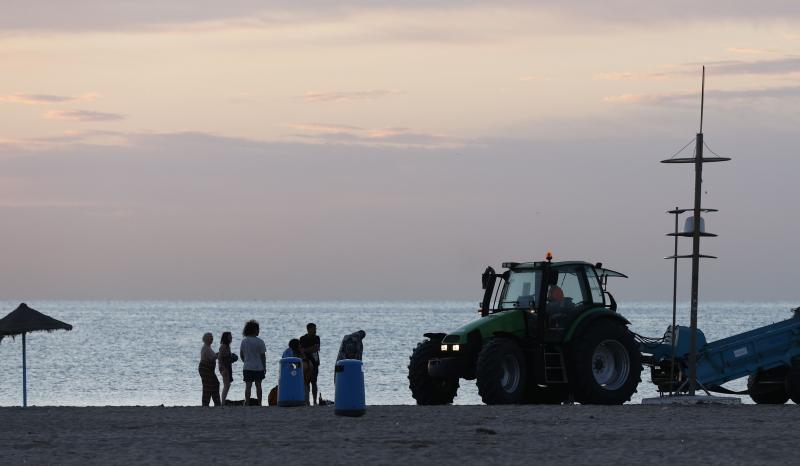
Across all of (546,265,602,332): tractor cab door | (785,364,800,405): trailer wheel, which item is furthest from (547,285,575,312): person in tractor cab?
(785,364,800,405): trailer wheel

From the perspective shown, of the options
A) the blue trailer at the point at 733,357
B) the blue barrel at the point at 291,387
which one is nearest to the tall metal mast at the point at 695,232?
the blue trailer at the point at 733,357

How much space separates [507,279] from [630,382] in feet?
8.55

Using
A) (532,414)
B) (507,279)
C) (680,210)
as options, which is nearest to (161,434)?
(532,414)

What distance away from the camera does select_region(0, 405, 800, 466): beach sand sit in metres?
16.5

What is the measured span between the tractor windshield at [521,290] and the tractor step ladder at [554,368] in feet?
2.89

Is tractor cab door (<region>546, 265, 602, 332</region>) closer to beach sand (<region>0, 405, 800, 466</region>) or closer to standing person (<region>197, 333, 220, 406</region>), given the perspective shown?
beach sand (<region>0, 405, 800, 466</region>)

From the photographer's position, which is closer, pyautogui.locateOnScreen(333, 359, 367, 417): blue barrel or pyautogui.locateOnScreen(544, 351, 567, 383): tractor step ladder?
pyautogui.locateOnScreen(333, 359, 367, 417): blue barrel

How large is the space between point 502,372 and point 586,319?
1.63 meters

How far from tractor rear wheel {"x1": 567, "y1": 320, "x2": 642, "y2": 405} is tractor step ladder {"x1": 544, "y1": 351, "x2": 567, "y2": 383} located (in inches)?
6.2

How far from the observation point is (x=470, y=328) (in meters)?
24.5

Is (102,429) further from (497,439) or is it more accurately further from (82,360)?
(82,360)

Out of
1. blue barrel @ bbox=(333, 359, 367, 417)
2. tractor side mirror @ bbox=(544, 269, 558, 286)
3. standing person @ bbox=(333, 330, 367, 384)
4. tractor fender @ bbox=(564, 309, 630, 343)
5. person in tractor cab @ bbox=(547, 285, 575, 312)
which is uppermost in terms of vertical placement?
tractor side mirror @ bbox=(544, 269, 558, 286)

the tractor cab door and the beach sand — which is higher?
the tractor cab door

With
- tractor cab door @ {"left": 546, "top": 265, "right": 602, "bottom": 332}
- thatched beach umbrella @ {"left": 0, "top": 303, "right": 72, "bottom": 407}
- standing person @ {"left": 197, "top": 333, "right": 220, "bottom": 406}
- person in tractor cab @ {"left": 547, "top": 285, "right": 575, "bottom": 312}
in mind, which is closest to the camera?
tractor cab door @ {"left": 546, "top": 265, "right": 602, "bottom": 332}
